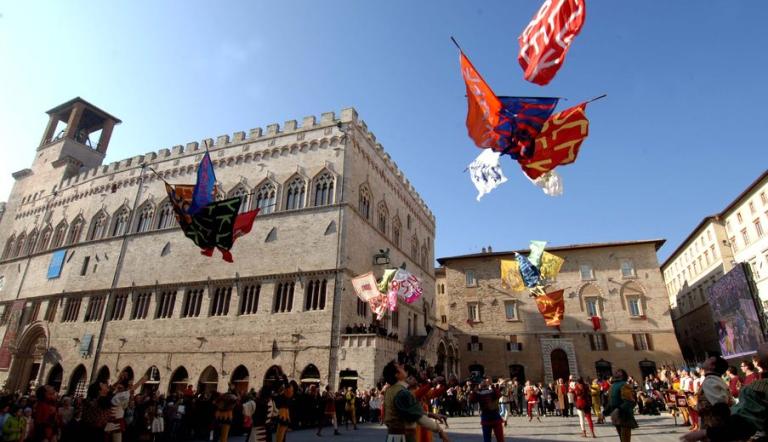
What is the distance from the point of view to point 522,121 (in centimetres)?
884

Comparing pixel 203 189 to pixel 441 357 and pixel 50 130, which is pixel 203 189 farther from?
pixel 50 130

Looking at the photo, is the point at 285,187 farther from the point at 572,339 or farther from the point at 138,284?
the point at 572,339

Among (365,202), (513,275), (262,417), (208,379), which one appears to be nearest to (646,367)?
(513,275)

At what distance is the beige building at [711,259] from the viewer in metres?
30.8

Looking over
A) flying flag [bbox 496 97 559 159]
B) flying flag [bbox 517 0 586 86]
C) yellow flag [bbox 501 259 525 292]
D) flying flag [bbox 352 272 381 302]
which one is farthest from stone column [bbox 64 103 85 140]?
flying flag [bbox 517 0 586 86]

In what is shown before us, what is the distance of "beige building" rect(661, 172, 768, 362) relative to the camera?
30.8 m

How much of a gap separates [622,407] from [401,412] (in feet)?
18.0

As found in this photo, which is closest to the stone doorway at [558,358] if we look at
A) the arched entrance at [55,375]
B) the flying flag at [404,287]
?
the flying flag at [404,287]

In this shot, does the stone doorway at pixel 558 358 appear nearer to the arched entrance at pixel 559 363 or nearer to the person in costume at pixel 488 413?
the arched entrance at pixel 559 363

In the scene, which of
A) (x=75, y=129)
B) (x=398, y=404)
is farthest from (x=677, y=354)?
(x=75, y=129)

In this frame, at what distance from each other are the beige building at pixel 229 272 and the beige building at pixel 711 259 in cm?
2469

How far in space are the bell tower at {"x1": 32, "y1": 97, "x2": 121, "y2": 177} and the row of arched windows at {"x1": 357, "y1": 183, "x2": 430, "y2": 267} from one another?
3016cm

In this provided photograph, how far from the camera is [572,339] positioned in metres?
34.0

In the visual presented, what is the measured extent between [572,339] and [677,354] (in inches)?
291
